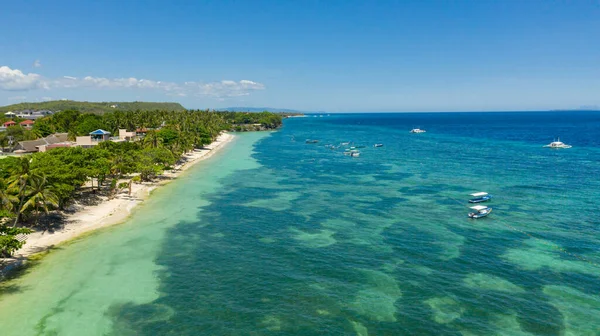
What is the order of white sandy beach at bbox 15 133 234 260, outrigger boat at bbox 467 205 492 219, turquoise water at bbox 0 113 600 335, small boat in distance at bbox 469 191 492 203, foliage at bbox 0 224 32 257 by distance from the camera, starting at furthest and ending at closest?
small boat in distance at bbox 469 191 492 203, outrigger boat at bbox 467 205 492 219, white sandy beach at bbox 15 133 234 260, foliage at bbox 0 224 32 257, turquoise water at bbox 0 113 600 335

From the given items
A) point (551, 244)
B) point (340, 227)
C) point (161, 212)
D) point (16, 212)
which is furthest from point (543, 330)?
point (16, 212)

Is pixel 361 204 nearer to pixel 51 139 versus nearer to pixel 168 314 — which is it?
pixel 168 314

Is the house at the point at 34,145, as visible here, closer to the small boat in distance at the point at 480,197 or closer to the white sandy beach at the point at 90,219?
the white sandy beach at the point at 90,219

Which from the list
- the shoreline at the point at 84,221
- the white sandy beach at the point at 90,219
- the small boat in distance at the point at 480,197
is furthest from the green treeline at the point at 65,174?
the small boat in distance at the point at 480,197

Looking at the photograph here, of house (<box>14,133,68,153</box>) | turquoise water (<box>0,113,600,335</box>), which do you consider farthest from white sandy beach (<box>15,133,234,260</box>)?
house (<box>14,133,68,153</box>)

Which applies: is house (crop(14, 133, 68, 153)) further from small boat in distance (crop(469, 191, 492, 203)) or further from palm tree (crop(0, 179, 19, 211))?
small boat in distance (crop(469, 191, 492, 203))

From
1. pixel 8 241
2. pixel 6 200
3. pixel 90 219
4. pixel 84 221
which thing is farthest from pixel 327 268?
pixel 90 219

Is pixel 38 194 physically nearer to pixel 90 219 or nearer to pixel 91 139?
pixel 90 219
